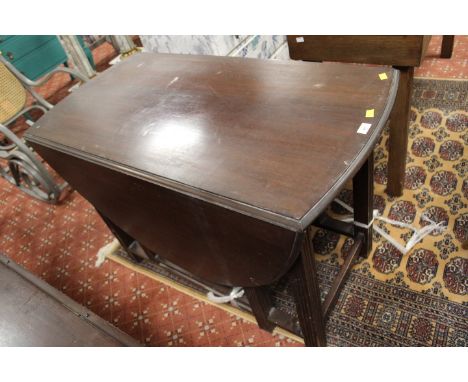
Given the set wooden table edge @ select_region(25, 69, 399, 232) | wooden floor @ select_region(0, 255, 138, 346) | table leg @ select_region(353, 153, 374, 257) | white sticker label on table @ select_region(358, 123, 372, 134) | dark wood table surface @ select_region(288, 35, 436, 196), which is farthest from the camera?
dark wood table surface @ select_region(288, 35, 436, 196)

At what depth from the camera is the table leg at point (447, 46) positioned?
7.76 feet

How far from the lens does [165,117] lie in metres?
1.10

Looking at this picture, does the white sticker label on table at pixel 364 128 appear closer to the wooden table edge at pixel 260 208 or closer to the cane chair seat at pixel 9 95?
the wooden table edge at pixel 260 208

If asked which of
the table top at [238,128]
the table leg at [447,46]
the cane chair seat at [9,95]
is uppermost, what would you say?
the table top at [238,128]

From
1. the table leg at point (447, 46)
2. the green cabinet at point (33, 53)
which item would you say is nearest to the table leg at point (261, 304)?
the table leg at point (447, 46)

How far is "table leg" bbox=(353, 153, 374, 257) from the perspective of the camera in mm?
1153

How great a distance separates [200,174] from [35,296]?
2.33 ft

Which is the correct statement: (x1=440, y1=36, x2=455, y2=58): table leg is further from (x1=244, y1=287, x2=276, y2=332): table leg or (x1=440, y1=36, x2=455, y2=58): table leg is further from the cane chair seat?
the cane chair seat

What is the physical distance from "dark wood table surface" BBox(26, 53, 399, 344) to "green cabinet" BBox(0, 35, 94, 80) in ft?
6.71

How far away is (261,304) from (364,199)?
1.70 feet

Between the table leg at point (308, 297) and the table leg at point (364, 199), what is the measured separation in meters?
0.38

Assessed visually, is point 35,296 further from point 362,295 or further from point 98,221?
point 362,295

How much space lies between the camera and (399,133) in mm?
1469

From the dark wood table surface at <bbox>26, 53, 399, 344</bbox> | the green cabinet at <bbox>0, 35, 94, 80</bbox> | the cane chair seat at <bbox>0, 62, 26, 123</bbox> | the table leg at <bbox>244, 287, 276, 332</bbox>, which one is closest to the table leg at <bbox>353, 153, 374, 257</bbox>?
the dark wood table surface at <bbox>26, 53, 399, 344</bbox>
